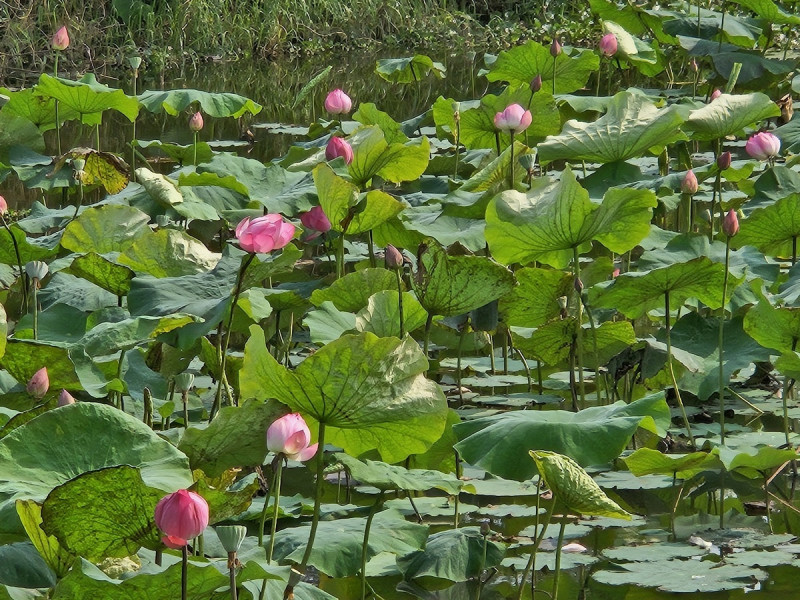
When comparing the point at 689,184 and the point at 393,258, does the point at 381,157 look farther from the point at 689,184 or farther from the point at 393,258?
the point at 393,258

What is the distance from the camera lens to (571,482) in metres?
1.45

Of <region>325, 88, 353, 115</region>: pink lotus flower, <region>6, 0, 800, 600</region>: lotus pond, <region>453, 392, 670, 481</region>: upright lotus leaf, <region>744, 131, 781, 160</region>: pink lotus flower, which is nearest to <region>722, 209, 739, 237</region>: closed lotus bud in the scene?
<region>6, 0, 800, 600</region>: lotus pond

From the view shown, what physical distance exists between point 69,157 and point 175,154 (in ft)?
1.20

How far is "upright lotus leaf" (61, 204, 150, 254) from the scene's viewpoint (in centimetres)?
246

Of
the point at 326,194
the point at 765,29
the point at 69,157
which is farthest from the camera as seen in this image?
the point at 765,29

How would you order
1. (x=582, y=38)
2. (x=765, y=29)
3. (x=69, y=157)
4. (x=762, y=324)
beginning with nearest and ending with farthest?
1. (x=762, y=324)
2. (x=69, y=157)
3. (x=765, y=29)
4. (x=582, y=38)

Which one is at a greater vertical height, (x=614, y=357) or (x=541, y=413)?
(x=541, y=413)

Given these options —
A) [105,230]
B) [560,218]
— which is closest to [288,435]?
[560,218]

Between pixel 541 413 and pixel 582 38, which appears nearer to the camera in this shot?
pixel 541 413

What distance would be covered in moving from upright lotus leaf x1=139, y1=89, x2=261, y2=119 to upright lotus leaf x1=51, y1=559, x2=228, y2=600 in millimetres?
2724

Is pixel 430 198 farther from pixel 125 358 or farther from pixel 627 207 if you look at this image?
pixel 125 358

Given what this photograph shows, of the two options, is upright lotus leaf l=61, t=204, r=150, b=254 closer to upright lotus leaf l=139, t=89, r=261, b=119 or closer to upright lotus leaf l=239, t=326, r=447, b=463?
upright lotus leaf l=239, t=326, r=447, b=463

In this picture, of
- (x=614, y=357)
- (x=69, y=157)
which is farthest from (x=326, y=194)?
(x=69, y=157)

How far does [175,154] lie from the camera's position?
3717 millimetres
